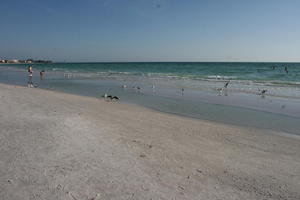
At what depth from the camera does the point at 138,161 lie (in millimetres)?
4199

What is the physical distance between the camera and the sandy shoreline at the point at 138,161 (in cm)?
330

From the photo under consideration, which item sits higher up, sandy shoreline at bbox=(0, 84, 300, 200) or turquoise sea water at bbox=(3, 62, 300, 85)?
turquoise sea water at bbox=(3, 62, 300, 85)

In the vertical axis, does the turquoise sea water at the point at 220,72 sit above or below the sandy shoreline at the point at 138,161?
above

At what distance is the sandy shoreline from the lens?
10.8 feet

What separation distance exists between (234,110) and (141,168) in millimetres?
7358

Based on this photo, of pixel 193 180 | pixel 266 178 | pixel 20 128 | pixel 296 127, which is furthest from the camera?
pixel 296 127

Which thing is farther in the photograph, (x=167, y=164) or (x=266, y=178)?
(x=167, y=164)

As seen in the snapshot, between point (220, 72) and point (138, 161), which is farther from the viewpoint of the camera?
point (220, 72)

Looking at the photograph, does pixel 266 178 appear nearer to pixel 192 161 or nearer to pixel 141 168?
pixel 192 161

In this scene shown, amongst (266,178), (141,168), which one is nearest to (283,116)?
(266,178)

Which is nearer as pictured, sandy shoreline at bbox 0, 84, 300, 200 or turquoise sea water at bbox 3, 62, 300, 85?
sandy shoreline at bbox 0, 84, 300, 200

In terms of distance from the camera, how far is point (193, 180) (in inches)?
144

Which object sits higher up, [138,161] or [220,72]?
[220,72]

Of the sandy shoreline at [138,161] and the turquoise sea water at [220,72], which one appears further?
the turquoise sea water at [220,72]
